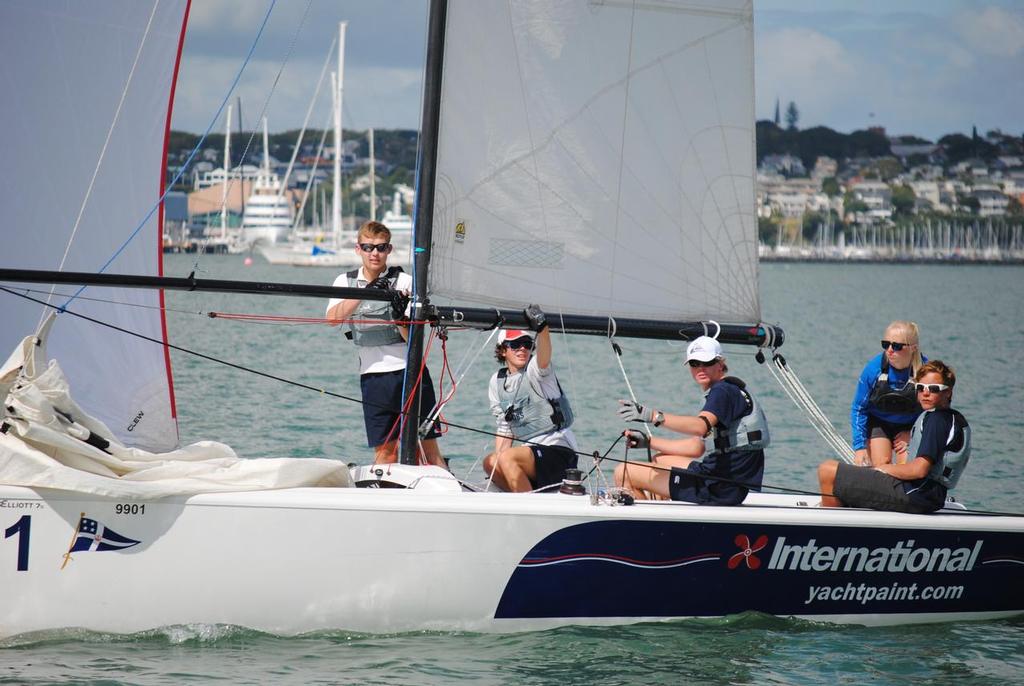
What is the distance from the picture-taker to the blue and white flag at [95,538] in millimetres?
5672

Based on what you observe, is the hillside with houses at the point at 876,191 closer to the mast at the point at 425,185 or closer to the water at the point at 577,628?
the water at the point at 577,628

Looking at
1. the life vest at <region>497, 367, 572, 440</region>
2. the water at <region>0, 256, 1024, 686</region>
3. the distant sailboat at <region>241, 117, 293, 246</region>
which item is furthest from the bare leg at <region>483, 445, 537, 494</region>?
the distant sailboat at <region>241, 117, 293, 246</region>

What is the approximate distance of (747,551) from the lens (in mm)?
6180

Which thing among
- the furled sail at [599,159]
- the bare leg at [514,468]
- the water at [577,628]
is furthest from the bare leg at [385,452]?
the furled sail at [599,159]

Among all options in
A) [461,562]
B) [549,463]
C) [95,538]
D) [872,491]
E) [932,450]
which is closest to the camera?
[95,538]

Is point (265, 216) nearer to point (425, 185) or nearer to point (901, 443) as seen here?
point (425, 185)

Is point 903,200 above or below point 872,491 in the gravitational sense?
above

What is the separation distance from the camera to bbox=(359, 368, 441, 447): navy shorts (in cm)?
696

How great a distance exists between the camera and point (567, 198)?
6812 mm

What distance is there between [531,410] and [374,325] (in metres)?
0.98

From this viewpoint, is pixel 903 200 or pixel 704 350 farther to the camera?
pixel 903 200

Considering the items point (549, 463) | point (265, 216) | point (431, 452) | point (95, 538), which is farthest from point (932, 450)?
point (265, 216)

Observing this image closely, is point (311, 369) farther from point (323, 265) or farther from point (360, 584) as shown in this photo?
point (323, 265)

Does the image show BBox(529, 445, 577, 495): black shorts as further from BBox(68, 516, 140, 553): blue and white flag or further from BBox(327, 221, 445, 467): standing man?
BBox(68, 516, 140, 553): blue and white flag
